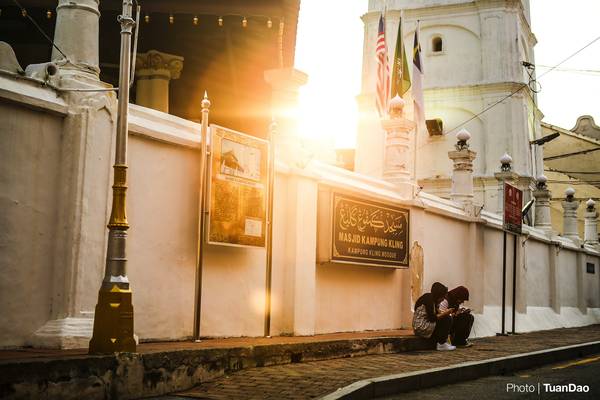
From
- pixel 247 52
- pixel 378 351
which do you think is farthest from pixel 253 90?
pixel 378 351

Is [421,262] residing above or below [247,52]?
below

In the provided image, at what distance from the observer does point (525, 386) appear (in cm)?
873

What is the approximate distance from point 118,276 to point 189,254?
8.56ft

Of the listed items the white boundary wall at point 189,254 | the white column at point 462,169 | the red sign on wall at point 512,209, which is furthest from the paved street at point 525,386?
the white column at point 462,169

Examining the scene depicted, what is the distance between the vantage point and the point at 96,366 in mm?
6637

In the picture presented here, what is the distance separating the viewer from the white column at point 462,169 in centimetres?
1752

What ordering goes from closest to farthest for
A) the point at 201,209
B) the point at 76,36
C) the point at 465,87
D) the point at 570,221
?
the point at 76,36 → the point at 201,209 → the point at 570,221 → the point at 465,87

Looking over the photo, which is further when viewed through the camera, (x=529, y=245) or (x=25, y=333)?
(x=529, y=245)

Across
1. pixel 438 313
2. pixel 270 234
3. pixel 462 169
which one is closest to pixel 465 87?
pixel 462 169

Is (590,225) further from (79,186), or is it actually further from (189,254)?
(79,186)

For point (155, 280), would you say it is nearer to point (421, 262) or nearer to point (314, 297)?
point (314, 297)

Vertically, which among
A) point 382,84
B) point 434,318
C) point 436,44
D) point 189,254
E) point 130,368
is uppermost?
point 436,44

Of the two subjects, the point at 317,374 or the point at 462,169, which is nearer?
the point at 317,374

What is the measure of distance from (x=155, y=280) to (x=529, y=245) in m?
13.7
